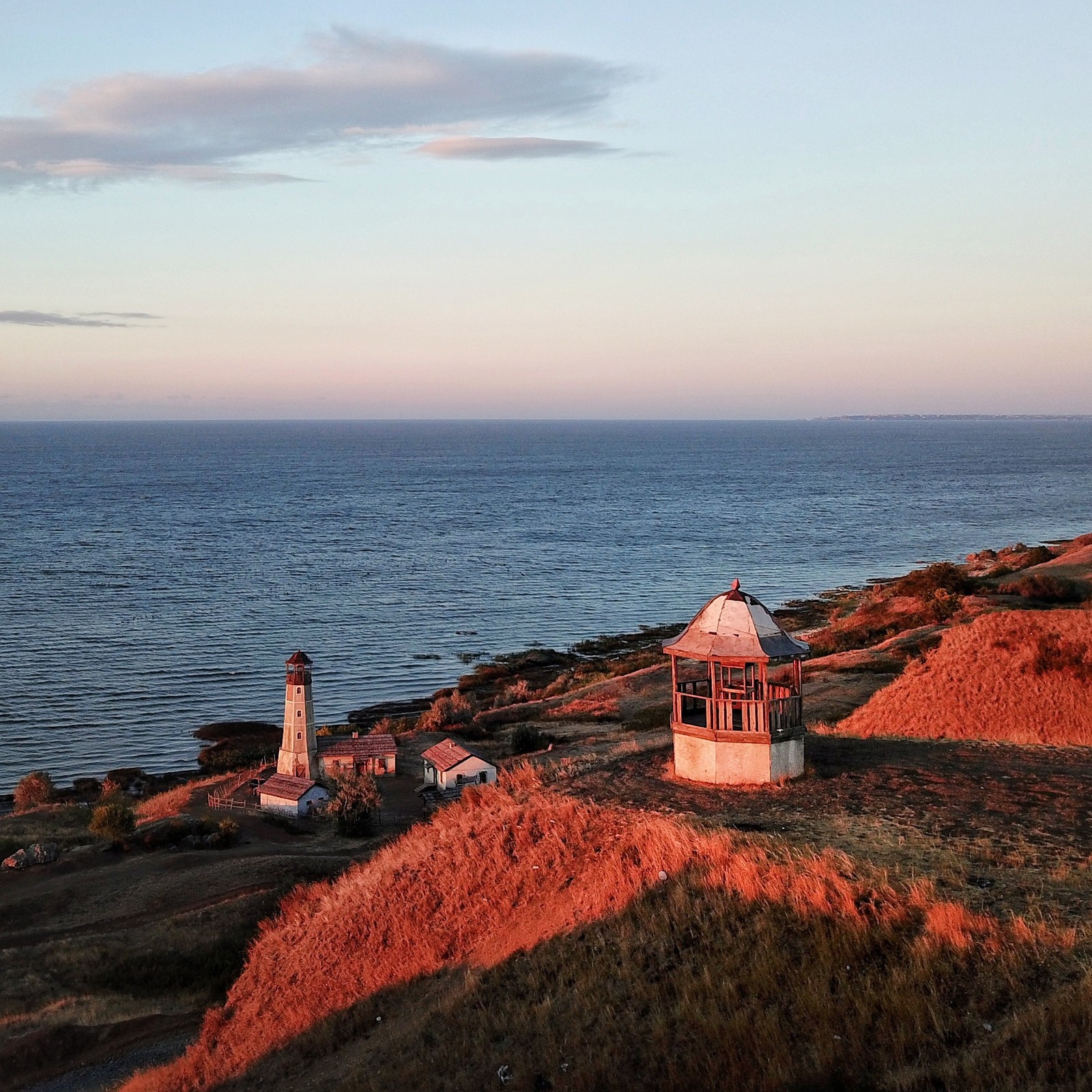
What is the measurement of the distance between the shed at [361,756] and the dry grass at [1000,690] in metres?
16.7

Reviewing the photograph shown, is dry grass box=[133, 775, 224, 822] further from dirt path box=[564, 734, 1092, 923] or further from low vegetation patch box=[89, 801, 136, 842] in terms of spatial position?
dirt path box=[564, 734, 1092, 923]

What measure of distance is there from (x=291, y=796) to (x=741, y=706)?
67.6 feet

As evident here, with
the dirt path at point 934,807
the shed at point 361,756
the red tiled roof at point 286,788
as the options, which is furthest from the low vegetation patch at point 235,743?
the dirt path at point 934,807

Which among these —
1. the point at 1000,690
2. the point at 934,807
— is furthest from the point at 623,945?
the point at 1000,690

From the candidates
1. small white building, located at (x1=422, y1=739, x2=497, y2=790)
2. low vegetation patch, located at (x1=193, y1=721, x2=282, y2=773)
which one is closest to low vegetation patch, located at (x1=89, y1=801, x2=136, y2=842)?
small white building, located at (x1=422, y1=739, x2=497, y2=790)

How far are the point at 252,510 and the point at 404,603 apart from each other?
66.5 metres

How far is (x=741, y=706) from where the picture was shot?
66.7ft

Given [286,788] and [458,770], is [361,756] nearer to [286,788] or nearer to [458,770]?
[286,788]

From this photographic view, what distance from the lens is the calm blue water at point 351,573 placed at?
181 feet

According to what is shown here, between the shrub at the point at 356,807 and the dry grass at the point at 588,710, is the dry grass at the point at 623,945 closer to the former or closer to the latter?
the shrub at the point at 356,807

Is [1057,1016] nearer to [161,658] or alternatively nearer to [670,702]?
[670,702]

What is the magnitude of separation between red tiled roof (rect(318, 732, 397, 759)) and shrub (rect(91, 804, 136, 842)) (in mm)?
8459

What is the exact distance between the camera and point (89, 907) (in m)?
25.9

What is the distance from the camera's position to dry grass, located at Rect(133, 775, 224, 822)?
3550cm
